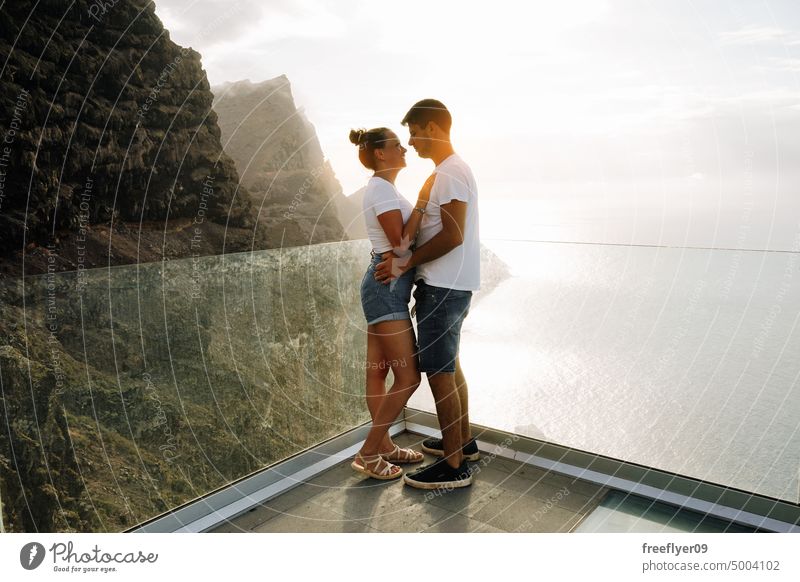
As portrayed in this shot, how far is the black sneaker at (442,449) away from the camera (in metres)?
2.52

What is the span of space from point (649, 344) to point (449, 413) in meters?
1.48

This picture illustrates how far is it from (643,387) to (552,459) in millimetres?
1320

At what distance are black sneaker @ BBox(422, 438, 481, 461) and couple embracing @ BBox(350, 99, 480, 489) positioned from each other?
16 centimetres

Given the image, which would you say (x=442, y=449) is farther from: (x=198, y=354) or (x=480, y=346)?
(x=198, y=354)

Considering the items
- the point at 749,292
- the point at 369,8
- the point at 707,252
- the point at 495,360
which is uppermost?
the point at 369,8

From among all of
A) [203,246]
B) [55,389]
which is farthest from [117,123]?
[55,389]

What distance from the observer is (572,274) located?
3.19 metres

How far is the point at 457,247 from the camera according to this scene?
7.14 ft

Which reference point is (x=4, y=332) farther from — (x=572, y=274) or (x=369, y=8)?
(x=572, y=274)

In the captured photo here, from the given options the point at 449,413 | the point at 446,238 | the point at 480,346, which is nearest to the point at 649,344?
the point at 480,346

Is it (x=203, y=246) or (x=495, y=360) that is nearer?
(x=495, y=360)

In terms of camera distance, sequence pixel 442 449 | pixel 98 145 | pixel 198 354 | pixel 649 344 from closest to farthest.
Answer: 1. pixel 442 449
2. pixel 649 344
3. pixel 198 354
4. pixel 98 145

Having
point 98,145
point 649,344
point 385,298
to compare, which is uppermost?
point 98,145

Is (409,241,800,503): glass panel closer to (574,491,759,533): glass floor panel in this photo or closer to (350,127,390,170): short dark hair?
(574,491,759,533): glass floor panel
